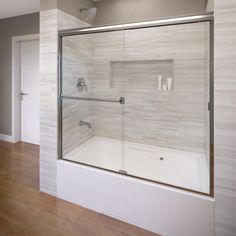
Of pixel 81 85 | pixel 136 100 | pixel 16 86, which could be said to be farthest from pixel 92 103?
pixel 16 86

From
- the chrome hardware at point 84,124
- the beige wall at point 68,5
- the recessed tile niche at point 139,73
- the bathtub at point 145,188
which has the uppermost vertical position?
the beige wall at point 68,5

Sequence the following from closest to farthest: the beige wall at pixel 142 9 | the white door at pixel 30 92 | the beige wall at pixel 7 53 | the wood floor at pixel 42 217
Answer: the wood floor at pixel 42 217
the beige wall at pixel 142 9
the beige wall at pixel 7 53
the white door at pixel 30 92

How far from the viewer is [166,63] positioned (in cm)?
244

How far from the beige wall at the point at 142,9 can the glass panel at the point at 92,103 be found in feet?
1.52

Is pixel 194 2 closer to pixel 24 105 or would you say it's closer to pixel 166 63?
pixel 166 63

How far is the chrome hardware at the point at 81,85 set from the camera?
2.49m

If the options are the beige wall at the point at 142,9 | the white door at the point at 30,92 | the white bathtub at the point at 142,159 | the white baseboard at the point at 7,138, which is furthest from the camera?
the white baseboard at the point at 7,138

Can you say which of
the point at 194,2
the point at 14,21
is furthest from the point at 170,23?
the point at 14,21

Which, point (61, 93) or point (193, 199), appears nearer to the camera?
point (193, 199)

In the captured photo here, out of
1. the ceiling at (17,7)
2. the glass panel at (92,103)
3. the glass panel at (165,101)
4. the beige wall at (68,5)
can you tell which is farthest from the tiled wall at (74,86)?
the ceiling at (17,7)

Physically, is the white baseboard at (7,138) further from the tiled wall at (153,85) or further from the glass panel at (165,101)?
the glass panel at (165,101)

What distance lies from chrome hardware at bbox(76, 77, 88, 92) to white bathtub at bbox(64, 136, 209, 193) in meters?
0.71

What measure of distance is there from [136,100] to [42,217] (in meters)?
1.73

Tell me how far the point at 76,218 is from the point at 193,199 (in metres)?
1.06
